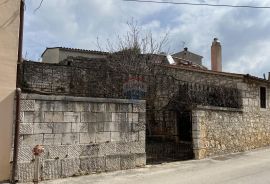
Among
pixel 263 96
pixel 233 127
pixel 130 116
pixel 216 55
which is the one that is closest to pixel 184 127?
pixel 233 127

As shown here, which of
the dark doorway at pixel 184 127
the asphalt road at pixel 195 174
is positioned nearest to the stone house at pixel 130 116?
the dark doorway at pixel 184 127

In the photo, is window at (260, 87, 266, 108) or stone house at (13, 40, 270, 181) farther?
window at (260, 87, 266, 108)

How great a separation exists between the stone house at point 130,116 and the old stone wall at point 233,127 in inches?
1.5

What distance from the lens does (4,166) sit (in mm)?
9258

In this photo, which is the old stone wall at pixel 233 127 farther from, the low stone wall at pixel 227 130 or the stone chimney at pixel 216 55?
the stone chimney at pixel 216 55

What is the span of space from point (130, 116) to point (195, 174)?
258 cm

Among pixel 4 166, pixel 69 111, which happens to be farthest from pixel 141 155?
pixel 4 166

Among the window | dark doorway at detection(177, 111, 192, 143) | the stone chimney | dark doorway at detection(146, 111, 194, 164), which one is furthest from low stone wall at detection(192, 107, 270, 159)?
the stone chimney

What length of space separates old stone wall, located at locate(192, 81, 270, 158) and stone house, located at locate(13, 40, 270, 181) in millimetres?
37

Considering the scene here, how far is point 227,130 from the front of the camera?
640 inches

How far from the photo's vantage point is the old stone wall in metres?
14.7

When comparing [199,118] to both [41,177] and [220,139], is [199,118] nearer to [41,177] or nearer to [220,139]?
[220,139]

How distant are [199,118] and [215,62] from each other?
366 inches

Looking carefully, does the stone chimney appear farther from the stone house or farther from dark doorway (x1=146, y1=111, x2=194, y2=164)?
dark doorway (x1=146, y1=111, x2=194, y2=164)
